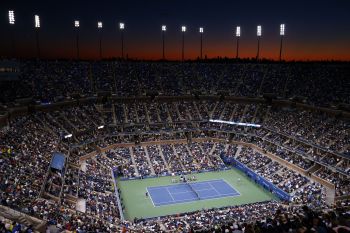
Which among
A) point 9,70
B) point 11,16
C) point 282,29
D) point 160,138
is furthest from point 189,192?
point 11,16

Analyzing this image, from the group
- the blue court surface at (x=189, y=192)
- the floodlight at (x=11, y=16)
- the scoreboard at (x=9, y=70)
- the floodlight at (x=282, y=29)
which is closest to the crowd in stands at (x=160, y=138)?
the scoreboard at (x=9, y=70)

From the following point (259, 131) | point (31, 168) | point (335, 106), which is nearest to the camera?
point (31, 168)

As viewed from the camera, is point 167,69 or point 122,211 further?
point 167,69

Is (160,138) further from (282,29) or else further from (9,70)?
(282,29)

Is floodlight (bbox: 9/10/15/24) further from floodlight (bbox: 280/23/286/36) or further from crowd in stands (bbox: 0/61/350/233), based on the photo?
floodlight (bbox: 280/23/286/36)

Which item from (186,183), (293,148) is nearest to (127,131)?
(186,183)

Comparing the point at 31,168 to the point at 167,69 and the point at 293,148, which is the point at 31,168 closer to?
the point at 293,148

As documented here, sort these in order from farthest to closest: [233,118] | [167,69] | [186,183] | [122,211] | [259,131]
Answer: [167,69]
[233,118]
[259,131]
[186,183]
[122,211]

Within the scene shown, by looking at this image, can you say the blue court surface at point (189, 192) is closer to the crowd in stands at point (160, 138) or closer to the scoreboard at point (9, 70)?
the crowd in stands at point (160, 138)
